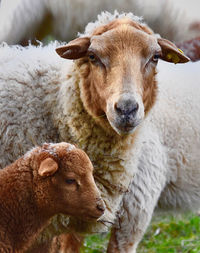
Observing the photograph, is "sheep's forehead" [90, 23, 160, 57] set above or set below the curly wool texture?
above

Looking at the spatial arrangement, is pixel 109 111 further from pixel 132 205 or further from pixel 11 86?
pixel 132 205

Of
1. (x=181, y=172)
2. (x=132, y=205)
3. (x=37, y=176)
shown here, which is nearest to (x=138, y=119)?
(x=37, y=176)

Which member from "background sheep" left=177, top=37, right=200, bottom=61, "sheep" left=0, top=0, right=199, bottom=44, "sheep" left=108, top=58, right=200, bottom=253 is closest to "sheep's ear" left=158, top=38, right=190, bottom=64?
"sheep" left=108, top=58, right=200, bottom=253

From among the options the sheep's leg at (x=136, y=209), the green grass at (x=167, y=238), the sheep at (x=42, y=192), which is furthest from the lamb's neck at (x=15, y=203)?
the green grass at (x=167, y=238)

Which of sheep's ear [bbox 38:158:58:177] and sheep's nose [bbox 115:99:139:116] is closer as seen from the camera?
sheep's ear [bbox 38:158:58:177]

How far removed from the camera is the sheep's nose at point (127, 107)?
3193mm

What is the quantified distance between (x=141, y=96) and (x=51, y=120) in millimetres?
693

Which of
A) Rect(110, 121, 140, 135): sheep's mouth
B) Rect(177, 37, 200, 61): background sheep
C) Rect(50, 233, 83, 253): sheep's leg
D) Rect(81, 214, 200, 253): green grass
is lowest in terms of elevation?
Rect(81, 214, 200, 253): green grass

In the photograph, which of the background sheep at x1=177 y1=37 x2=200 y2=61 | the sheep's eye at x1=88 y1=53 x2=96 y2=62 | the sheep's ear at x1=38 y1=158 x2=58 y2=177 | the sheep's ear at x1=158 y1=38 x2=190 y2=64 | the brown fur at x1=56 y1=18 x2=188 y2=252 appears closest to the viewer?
the sheep's ear at x1=38 y1=158 x2=58 y2=177

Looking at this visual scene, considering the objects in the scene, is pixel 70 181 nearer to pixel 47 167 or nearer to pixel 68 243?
pixel 47 167

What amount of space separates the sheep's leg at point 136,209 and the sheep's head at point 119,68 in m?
0.70

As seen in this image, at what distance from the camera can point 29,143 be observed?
146 inches

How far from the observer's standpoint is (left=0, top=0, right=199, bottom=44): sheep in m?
5.55

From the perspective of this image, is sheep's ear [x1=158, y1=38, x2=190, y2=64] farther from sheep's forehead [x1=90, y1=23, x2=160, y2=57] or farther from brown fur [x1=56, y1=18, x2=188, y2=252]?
sheep's forehead [x1=90, y1=23, x2=160, y2=57]
